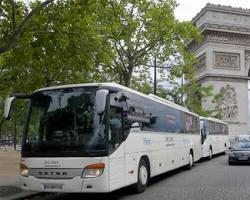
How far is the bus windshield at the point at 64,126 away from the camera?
1241cm

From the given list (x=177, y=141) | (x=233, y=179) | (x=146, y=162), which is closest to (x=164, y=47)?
(x=177, y=141)

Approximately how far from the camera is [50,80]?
2102cm

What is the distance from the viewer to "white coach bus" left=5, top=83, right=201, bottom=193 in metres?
12.3

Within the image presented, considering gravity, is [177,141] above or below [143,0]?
below

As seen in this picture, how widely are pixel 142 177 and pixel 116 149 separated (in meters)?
2.47

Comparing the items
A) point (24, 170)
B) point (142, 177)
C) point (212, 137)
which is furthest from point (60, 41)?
point (212, 137)

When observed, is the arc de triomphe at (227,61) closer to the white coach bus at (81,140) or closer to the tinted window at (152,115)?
the tinted window at (152,115)

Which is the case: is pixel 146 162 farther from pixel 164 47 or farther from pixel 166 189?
pixel 164 47

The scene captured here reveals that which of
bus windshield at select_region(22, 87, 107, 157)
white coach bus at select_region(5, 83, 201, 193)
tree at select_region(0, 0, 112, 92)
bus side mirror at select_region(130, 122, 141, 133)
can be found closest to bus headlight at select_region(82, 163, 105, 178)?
white coach bus at select_region(5, 83, 201, 193)

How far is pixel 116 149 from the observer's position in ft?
42.9

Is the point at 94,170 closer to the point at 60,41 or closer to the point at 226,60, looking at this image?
the point at 60,41

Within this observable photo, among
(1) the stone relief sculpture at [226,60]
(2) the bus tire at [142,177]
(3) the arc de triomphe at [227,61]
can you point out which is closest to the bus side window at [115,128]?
(2) the bus tire at [142,177]

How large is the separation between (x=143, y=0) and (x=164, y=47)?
3027 millimetres

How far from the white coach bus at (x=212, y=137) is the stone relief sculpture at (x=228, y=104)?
48.7 feet
